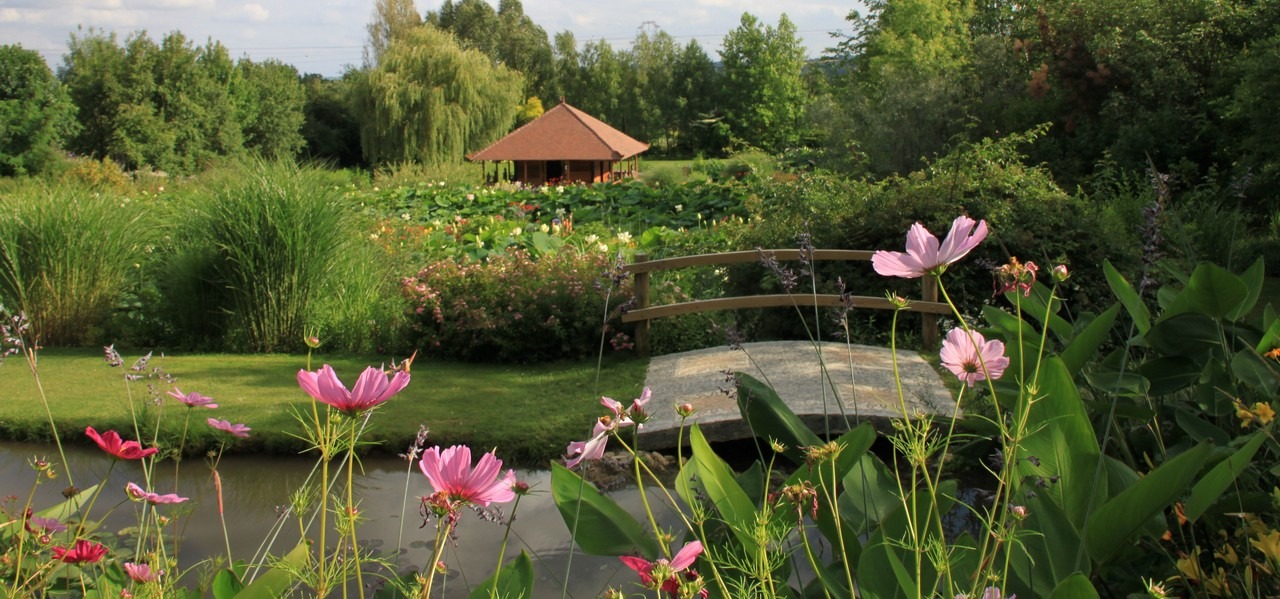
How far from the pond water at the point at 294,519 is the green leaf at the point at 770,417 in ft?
5.34

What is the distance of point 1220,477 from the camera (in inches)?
57.1

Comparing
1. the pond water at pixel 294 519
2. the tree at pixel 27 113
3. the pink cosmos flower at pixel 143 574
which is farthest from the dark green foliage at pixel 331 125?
Answer: the pink cosmos flower at pixel 143 574

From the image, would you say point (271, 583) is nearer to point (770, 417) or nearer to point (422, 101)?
point (770, 417)

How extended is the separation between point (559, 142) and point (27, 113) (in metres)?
17.5

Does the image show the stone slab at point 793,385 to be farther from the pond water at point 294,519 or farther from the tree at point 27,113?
the tree at point 27,113

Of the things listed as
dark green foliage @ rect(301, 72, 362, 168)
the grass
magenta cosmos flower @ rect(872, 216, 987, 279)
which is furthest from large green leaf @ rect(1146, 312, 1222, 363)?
dark green foliage @ rect(301, 72, 362, 168)

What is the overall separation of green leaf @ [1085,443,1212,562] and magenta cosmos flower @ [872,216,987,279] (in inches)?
18.2

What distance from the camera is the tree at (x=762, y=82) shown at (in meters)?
51.5

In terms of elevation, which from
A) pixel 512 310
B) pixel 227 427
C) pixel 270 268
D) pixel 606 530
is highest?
pixel 227 427

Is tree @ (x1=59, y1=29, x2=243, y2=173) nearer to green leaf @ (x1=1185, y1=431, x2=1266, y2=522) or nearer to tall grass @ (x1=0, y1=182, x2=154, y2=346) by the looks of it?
tall grass @ (x1=0, y1=182, x2=154, y2=346)

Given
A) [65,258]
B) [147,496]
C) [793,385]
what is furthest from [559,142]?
[147,496]

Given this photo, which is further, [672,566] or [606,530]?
[606,530]

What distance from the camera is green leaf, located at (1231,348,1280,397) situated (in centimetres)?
186

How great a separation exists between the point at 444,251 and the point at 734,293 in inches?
188
